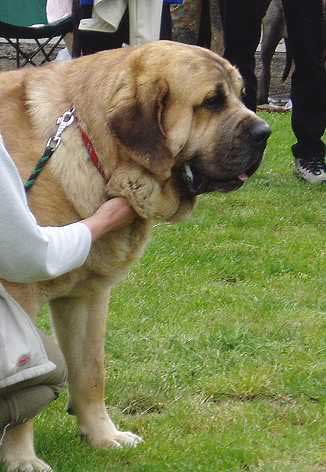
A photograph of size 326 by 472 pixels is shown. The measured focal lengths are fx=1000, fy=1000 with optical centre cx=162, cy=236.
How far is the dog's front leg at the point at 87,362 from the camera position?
3451 millimetres

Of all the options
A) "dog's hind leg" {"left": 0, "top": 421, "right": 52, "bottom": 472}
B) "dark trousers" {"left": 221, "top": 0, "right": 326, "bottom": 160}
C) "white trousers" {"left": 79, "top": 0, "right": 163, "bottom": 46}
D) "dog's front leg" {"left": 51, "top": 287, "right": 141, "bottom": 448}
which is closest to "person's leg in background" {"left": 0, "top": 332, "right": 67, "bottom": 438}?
"dog's hind leg" {"left": 0, "top": 421, "right": 52, "bottom": 472}

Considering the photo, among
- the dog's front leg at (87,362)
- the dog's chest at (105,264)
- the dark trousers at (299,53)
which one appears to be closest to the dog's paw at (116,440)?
the dog's front leg at (87,362)

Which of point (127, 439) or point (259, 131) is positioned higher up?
point (259, 131)

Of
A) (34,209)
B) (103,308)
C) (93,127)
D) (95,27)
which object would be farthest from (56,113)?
(95,27)

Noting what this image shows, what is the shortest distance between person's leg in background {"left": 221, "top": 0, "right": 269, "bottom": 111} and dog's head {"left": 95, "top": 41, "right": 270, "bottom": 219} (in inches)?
139

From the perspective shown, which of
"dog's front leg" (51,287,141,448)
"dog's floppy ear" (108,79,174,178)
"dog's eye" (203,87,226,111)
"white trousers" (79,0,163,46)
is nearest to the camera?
"dog's floppy ear" (108,79,174,178)

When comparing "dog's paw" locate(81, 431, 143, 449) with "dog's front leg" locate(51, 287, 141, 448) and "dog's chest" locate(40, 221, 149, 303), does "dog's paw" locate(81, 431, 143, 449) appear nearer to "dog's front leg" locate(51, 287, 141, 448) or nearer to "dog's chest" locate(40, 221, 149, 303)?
"dog's front leg" locate(51, 287, 141, 448)

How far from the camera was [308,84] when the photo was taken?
691cm

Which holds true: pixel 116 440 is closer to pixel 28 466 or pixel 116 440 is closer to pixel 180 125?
pixel 28 466

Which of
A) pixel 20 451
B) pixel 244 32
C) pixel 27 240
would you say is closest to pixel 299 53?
pixel 244 32

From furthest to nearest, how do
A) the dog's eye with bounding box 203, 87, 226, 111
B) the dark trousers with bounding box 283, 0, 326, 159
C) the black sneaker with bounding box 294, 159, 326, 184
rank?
the black sneaker with bounding box 294, 159, 326, 184 → the dark trousers with bounding box 283, 0, 326, 159 → the dog's eye with bounding box 203, 87, 226, 111

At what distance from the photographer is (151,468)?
3195 millimetres

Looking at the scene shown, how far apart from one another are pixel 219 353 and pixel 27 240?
5.76ft

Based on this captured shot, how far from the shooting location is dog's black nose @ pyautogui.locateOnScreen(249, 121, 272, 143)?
3244 millimetres
